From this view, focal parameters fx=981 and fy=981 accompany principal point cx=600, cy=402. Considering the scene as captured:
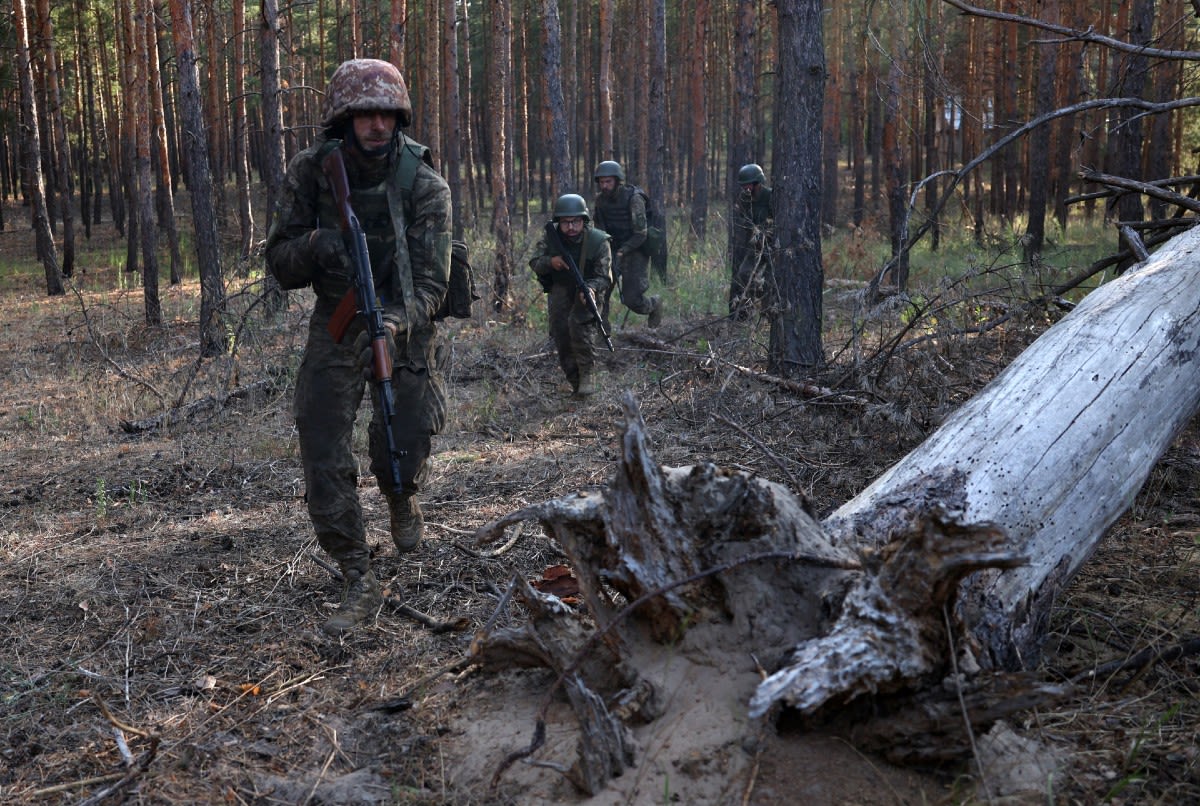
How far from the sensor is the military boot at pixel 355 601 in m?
Result: 3.76

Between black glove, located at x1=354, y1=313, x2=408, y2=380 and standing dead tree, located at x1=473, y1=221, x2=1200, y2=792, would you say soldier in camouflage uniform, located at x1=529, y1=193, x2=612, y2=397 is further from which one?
standing dead tree, located at x1=473, y1=221, x2=1200, y2=792

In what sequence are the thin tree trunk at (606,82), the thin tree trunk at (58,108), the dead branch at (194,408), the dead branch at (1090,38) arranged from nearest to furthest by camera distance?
the dead branch at (1090,38) → the dead branch at (194,408) → the thin tree trunk at (58,108) → the thin tree trunk at (606,82)

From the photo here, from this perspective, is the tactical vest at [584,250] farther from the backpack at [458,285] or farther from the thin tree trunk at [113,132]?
the thin tree trunk at [113,132]

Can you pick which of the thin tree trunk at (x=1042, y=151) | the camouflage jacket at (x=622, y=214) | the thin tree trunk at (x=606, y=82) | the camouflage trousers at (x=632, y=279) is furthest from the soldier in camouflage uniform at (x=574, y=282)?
the thin tree trunk at (x=606, y=82)

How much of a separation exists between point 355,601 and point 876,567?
2.18 m

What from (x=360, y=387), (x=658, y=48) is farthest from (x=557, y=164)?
(x=360, y=387)

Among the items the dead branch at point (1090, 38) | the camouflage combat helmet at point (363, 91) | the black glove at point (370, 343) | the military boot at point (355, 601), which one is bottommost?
the military boot at point (355, 601)

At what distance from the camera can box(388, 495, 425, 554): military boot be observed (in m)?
4.44

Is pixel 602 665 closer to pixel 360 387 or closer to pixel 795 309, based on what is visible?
pixel 360 387

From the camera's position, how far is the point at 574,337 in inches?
334

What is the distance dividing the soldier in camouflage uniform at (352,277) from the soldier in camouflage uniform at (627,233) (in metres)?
7.39

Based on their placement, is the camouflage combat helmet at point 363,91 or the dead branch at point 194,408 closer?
the camouflage combat helmet at point 363,91

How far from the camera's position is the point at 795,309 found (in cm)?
685

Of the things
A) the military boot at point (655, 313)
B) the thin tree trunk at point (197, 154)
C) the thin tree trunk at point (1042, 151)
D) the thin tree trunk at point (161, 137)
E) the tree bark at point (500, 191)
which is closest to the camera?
the thin tree trunk at point (197, 154)
